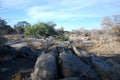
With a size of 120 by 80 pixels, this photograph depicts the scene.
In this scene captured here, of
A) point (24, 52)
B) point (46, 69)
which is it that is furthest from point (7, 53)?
point (46, 69)

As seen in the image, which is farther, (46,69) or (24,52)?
(24,52)

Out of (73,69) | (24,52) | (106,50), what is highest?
(24,52)

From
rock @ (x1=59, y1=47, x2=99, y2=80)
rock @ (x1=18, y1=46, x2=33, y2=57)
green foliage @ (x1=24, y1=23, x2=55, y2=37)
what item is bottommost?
rock @ (x1=59, y1=47, x2=99, y2=80)

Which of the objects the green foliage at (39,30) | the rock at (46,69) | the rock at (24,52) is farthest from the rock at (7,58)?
the green foliage at (39,30)

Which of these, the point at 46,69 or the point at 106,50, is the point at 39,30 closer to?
the point at 106,50

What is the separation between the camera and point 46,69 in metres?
9.96

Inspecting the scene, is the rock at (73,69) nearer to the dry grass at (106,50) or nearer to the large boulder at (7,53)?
the large boulder at (7,53)

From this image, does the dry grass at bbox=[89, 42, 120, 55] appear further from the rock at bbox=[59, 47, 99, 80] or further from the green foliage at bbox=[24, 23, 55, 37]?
the green foliage at bbox=[24, 23, 55, 37]

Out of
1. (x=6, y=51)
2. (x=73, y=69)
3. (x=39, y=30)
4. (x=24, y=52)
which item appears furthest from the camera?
(x=39, y=30)

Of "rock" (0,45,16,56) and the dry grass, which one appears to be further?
the dry grass

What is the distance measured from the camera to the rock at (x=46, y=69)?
9.56m

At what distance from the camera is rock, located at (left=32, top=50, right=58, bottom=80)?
956 centimetres

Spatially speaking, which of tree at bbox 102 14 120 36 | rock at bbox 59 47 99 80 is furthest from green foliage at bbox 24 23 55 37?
rock at bbox 59 47 99 80

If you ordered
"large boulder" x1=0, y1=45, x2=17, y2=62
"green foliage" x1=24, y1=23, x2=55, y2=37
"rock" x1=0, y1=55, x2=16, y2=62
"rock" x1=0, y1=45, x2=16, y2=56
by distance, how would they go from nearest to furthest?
"rock" x1=0, y1=55, x2=16, y2=62, "large boulder" x1=0, y1=45, x2=17, y2=62, "rock" x1=0, y1=45, x2=16, y2=56, "green foliage" x1=24, y1=23, x2=55, y2=37
